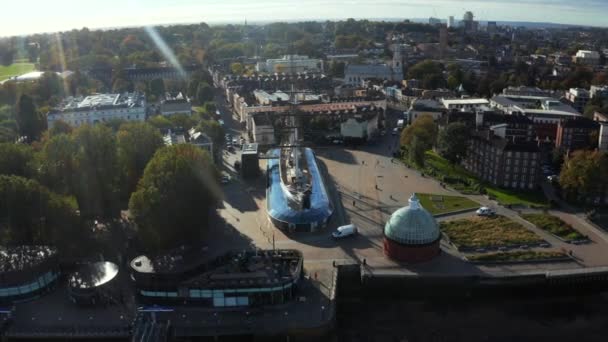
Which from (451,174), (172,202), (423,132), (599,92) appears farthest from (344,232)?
(599,92)

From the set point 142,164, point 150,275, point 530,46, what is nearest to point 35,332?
point 150,275

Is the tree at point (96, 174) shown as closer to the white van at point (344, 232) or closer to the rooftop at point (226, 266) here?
the rooftop at point (226, 266)

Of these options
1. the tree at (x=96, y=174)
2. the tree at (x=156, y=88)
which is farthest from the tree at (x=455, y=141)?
the tree at (x=156, y=88)

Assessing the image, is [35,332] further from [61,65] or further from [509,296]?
[61,65]

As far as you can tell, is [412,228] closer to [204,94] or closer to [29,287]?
[29,287]

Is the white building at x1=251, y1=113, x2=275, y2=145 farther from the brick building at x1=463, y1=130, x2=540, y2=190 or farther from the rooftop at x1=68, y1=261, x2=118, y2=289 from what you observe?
the rooftop at x1=68, y1=261, x2=118, y2=289
